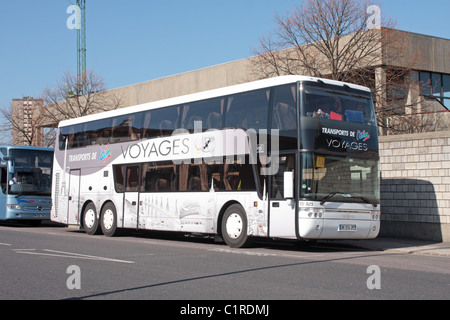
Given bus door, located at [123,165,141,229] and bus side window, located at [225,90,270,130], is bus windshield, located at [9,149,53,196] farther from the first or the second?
bus side window, located at [225,90,270,130]

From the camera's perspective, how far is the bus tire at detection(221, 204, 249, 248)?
1519cm

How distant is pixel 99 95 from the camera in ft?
160

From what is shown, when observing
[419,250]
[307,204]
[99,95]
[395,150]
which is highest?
[99,95]

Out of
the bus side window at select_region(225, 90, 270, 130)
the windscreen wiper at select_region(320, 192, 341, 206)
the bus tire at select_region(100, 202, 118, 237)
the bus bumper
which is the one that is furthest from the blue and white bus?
the windscreen wiper at select_region(320, 192, 341, 206)

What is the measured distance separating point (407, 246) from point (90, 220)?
11114mm

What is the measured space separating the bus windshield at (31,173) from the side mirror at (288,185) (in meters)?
16.4

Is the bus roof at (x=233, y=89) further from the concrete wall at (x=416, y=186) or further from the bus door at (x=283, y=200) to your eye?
the concrete wall at (x=416, y=186)

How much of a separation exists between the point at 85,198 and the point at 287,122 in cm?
1029

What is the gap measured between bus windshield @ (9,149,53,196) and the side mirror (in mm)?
16359

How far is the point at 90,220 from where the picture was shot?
842 inches

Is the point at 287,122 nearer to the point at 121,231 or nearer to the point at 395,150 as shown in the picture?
the point at 395,150

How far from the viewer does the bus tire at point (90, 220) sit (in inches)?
830
